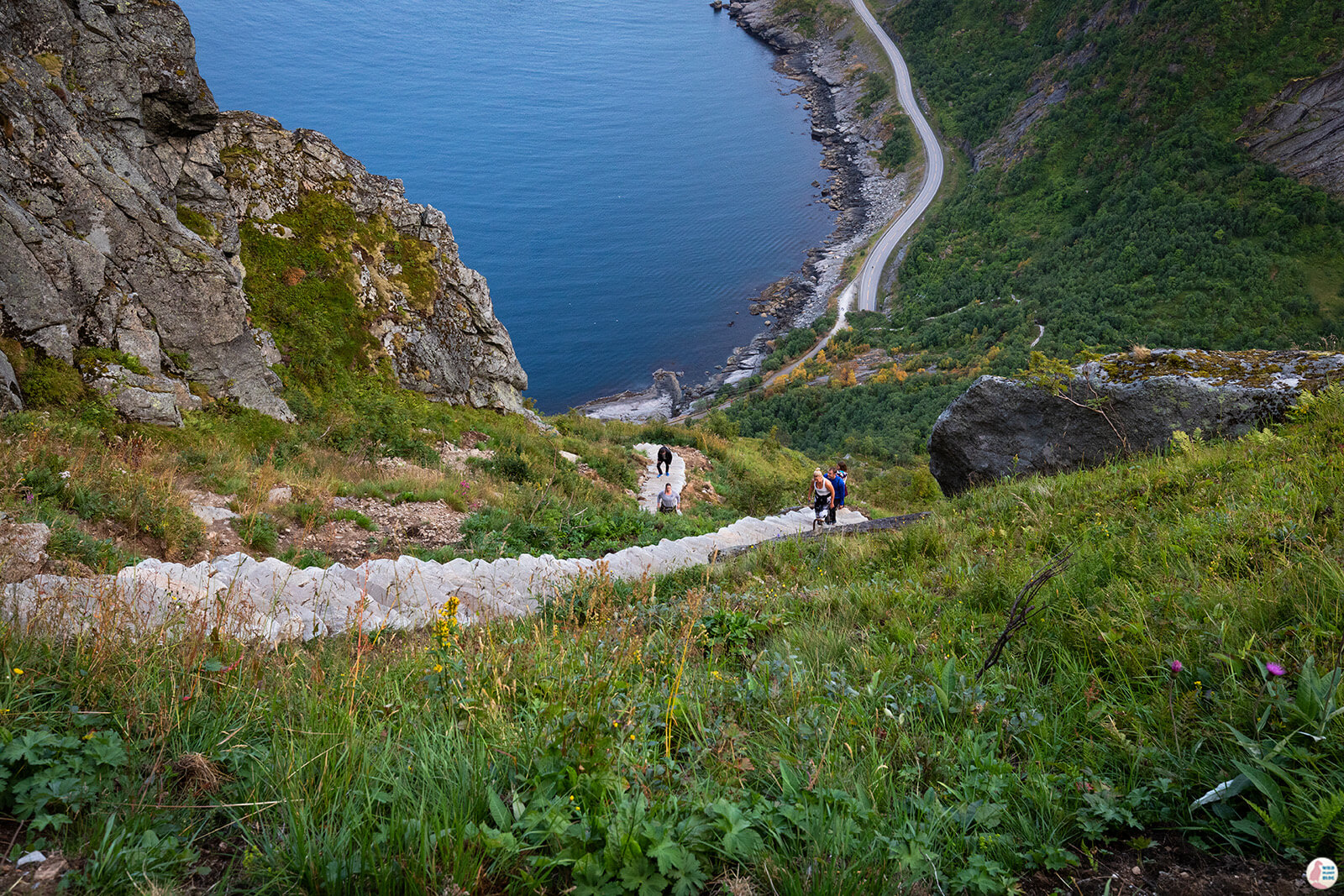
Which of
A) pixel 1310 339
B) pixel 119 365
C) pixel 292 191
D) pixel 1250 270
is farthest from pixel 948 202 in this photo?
pixel 119 365

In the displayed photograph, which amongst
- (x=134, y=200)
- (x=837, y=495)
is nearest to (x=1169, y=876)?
(x=837, y=495)

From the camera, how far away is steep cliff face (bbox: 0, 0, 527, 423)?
10.7 m

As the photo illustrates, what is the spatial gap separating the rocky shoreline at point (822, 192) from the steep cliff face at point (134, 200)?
31108 millimetres

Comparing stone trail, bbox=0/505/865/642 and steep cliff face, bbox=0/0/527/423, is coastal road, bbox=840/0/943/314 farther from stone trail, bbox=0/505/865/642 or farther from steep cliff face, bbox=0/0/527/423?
stone trail, bbox=0/505/865/642

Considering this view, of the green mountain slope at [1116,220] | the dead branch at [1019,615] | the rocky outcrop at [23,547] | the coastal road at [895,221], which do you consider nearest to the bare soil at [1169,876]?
the dead branch at [1019,615]

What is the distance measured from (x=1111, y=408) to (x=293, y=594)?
10777mm

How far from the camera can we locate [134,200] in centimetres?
1242

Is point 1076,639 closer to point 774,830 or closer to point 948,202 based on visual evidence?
point 774,830

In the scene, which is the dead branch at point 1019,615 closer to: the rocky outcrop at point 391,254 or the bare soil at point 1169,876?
the bare soil at point 1169,876

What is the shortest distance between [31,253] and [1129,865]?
1462 cm

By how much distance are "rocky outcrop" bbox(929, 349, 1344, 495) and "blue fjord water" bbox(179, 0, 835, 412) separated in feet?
148

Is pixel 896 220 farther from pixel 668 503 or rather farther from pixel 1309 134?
pixel 668 503

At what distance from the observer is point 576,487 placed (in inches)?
587

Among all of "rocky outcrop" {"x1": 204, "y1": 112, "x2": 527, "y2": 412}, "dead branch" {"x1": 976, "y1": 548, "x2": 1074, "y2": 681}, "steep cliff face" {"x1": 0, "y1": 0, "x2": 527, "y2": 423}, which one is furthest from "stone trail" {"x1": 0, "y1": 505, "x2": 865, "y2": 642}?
"rocky outcrop" {"x1": 204, "y1": 112, "x2": 527, "y2": 412}
